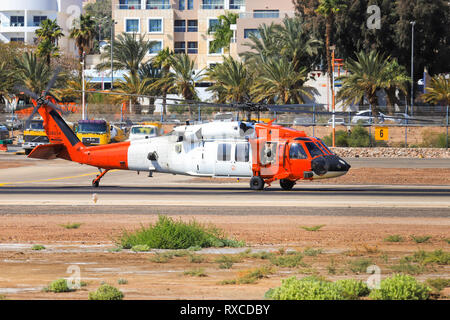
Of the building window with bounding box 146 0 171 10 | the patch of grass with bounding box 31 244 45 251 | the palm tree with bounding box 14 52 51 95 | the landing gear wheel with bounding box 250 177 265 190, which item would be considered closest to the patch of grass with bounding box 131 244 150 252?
the patch of grass with bounding box 31 244 45 251

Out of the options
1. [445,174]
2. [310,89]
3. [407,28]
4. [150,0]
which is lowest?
[445,174]

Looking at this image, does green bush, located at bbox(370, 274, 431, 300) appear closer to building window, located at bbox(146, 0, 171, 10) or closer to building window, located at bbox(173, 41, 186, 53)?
building window, located at bbox(146, 0, 171, 10)

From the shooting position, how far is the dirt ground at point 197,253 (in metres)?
13.1

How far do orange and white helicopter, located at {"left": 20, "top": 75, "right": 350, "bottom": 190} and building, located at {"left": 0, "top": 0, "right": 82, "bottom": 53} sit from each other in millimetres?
115147

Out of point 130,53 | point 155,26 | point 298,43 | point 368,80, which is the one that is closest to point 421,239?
point 368,80

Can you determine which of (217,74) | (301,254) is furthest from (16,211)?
(217,74)

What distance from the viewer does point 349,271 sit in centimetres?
1473

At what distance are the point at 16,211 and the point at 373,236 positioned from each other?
39.2ft

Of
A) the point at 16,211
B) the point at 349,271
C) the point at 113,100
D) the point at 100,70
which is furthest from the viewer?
the point at 100,70

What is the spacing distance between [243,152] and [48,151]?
8580mm

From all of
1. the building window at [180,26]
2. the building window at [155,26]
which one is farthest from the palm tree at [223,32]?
the building window at [155,26]

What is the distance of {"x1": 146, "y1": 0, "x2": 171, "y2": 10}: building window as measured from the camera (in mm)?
111688
